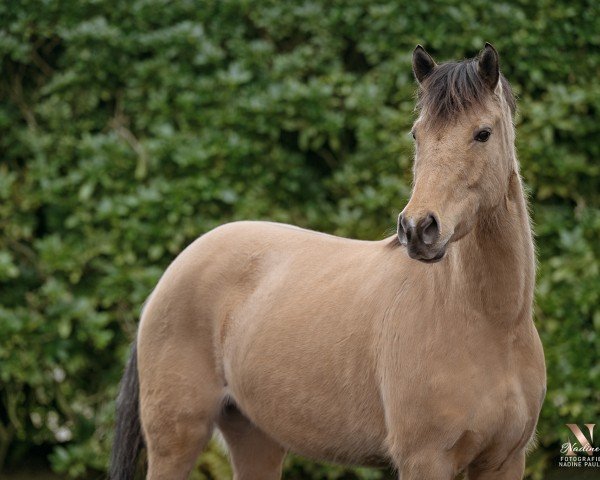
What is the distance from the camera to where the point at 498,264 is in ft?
11.1

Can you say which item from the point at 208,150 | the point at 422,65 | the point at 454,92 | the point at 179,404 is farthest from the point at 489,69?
the point at 208,150

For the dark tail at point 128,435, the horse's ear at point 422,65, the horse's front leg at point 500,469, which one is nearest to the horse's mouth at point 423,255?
the horse's ear at point 422,65

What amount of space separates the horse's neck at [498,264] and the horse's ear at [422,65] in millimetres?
453

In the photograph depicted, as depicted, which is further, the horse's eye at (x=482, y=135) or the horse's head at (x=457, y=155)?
the horse's eye at (x=482, y=135)

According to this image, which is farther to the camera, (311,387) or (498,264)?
(311,387)

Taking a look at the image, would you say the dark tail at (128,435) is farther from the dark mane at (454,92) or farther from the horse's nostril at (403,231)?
the dark mane at (454,92)

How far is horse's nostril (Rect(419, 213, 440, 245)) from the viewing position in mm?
2949

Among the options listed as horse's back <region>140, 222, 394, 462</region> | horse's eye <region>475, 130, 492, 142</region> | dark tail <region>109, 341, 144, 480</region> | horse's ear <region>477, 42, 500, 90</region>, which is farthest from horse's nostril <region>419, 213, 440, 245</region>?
dark tail <region>109, 341, 144, 480</region>

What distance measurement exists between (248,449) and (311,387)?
0.70m

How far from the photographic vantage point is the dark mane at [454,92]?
3148mm

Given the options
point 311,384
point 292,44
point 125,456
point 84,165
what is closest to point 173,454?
point 125,456

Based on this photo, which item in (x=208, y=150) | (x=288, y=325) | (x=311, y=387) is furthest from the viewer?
(x=208, y=150)

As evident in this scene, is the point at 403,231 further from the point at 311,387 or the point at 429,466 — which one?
the point at 311,387

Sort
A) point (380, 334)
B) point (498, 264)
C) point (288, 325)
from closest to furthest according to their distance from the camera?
1. point (498, 264)
2. point (380, 334)
3. point (288, 325)
